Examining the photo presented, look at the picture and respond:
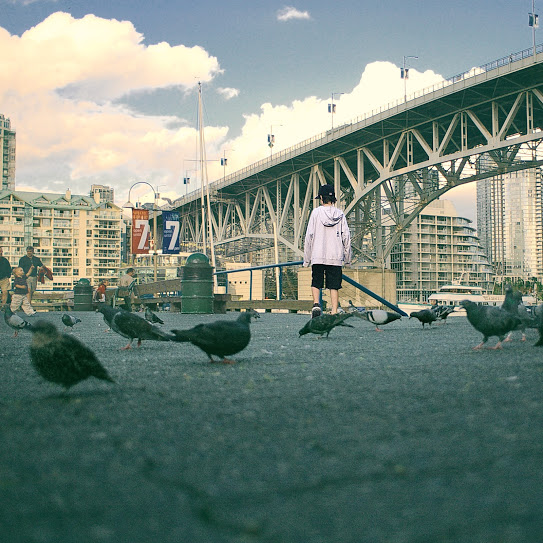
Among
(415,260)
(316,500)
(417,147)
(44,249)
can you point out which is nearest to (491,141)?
(417,147)

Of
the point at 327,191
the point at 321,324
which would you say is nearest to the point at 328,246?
the point at 327,191

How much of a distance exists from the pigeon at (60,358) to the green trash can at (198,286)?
12027 millimetres

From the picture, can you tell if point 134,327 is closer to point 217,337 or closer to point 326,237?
point 217,337

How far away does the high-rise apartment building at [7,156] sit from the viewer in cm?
14912

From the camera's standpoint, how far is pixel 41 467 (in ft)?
5.20

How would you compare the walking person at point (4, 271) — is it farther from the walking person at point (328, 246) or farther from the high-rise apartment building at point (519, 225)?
the high-rise apartment building at point (519, 225)

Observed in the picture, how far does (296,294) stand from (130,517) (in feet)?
95.3

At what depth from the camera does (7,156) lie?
5965 inches

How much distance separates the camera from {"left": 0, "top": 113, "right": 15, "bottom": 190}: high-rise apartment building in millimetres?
149125

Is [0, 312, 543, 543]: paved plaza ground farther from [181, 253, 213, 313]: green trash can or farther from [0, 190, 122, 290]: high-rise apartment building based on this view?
A: [0, 190, 122, 290]: high-rise apartment building

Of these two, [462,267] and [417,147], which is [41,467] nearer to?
[417,147]

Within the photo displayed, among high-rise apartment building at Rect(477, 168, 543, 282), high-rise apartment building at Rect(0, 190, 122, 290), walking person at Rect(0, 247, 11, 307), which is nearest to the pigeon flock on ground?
walking person at Rect(0, 247, 11, 307)

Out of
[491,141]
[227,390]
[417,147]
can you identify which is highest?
[417,147]

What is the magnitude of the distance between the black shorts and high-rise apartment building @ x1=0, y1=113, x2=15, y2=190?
156 m
